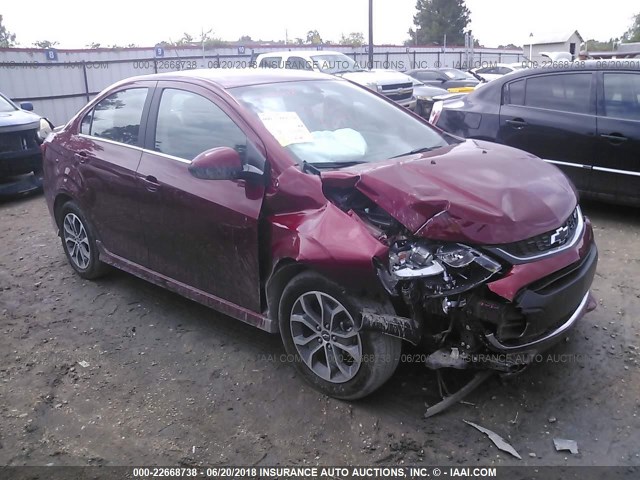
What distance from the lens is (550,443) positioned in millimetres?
2775

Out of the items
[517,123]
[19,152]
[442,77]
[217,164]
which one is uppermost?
[442,77]

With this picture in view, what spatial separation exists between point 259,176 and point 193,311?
1.55 metres

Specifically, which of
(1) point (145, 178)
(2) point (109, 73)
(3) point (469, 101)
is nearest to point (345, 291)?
(1) point (145, 178)

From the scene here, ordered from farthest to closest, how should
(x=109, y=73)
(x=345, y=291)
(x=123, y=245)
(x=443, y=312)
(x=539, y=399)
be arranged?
(x=109, y=73) → (x=123, y=245) → (x=539, y=399) → (x=345, y=291) → (x=443, y=312)

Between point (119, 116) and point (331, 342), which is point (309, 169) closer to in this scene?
point (331, 342)

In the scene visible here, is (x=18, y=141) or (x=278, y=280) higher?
(x=18, y=141)

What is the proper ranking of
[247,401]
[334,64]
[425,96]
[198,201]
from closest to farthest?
[247,401] < [198,201] < [425,96] < [334,64]

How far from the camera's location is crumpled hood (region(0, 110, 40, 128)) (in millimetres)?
7996

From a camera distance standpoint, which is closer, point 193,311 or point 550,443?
point 550,443

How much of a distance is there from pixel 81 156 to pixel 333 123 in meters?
2.16

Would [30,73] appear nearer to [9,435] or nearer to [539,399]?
[9,435]

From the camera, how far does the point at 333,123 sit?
12.1 ft

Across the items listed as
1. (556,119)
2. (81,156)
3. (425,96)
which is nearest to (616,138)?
(556,119)

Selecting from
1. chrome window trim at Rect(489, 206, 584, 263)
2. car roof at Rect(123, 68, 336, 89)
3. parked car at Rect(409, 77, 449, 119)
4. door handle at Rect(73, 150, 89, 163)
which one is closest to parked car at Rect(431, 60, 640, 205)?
parked car at Rect(409, 77, 449, 119)
